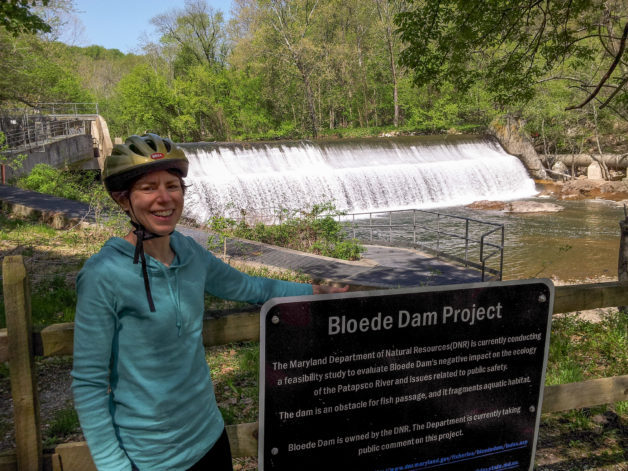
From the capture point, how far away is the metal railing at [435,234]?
48.3 feet

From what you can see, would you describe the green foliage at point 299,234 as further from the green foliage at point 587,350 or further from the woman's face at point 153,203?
the woman's face at point 153,203

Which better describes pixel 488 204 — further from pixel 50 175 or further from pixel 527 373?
pixel 527 373

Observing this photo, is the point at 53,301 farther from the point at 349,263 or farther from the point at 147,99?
the point at 147,99

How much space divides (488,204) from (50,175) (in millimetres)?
18839

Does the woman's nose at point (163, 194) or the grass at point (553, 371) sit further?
the grass at point (553, 371)

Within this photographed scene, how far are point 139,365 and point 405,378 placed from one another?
93 cm

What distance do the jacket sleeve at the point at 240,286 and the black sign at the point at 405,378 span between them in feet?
1.28

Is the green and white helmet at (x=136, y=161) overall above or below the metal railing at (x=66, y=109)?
below

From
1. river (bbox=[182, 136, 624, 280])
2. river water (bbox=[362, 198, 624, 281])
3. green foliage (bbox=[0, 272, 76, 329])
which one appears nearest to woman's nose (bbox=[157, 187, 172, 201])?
green foliage (bbox=[0, 272, 76, 329])

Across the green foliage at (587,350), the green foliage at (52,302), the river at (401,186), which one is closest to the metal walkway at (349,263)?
the green foliage at (587,350)

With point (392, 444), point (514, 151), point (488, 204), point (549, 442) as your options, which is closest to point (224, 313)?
point (392, 444)

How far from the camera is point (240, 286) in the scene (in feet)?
7.01

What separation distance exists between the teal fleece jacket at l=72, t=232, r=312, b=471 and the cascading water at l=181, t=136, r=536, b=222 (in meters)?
18.5

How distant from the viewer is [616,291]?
2592 mm
